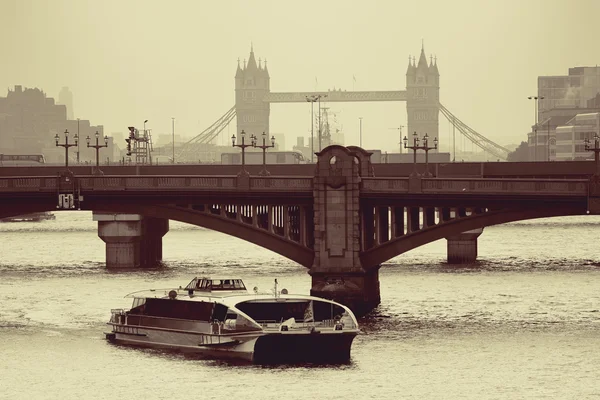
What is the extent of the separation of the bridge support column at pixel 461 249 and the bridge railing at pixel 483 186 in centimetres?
4378

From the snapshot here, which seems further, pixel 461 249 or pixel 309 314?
pixel 461 249

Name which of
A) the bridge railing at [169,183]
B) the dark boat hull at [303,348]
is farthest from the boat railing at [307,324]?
the bridge railing at [169,183]

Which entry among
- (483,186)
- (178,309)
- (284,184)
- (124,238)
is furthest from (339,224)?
(124,238)

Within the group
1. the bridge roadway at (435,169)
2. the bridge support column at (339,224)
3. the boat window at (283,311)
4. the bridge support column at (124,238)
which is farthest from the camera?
the bridge support column at (124,238)

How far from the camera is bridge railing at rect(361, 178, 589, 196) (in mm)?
103562

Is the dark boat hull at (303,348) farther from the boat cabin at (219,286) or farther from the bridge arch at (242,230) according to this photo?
the bridge arch at (242,230)

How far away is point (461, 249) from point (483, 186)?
4740 centimetres

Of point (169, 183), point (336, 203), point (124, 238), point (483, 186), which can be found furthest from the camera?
point (124, 238)

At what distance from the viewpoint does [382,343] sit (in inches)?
3708

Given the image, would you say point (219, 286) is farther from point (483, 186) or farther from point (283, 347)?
point (483, 186)

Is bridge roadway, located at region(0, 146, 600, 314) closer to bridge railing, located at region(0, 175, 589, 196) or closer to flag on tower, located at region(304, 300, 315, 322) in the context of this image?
bridge railing, located at region(0, 175, 589, 196)

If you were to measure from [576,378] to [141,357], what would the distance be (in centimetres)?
2302

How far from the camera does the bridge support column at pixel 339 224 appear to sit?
108750mm

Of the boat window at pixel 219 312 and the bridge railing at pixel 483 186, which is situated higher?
the bridge railing at pixel 483 186
